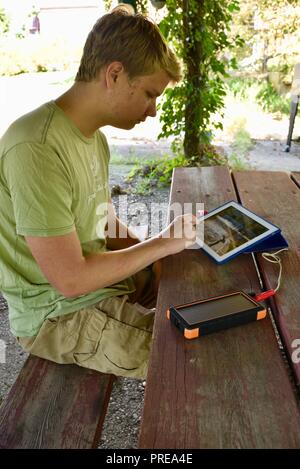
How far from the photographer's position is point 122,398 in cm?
197

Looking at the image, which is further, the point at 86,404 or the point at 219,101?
the point at 219,101

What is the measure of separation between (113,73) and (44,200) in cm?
44

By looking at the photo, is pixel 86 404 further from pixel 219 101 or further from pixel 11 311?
pixel 219 101

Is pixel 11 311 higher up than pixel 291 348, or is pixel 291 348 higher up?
pixel 291 348

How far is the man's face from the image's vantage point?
4.35ft

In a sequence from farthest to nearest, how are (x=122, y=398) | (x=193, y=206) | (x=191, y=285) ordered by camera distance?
(x=122, y=398)
(x=193, y=206)
(x=191, y=285)

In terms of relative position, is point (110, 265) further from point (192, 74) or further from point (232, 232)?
point (192, 74)

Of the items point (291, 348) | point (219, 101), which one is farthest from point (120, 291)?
point (219, 101)

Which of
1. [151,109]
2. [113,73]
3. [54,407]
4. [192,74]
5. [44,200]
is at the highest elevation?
[113,73]

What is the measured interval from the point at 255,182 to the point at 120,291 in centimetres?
98

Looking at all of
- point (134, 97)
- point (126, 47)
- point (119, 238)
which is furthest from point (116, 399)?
point (126, 47)

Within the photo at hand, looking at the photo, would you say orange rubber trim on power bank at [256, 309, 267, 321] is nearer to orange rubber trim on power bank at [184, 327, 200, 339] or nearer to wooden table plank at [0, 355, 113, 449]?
orange rubber trim on power bank at [184, 327, 200, 339]

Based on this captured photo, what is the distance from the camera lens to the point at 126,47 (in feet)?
4.24

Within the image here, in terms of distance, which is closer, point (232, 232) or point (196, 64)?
point (232, 232)
